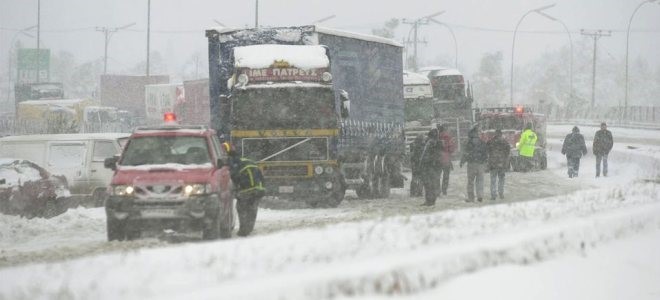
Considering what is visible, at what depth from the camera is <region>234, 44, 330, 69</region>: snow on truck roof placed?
62.9 ft

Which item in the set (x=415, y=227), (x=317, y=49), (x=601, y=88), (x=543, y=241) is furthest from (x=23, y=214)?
(x=601, y=88)

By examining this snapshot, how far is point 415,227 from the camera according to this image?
9.73 metres

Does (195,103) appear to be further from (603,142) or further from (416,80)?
(603,142)

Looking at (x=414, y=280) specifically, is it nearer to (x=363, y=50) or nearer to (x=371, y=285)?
(x=371, y=285)

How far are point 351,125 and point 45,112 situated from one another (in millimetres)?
39671

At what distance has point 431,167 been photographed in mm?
18984

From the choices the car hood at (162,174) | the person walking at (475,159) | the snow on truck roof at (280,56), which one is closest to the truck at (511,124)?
the person walking at (475,159)

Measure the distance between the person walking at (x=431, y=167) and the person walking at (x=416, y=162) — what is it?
0.82 m

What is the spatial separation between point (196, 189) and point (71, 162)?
719 centimetres

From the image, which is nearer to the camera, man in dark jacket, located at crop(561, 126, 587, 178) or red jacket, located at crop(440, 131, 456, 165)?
red jacket, located at crop(440, 131, 456, 165)

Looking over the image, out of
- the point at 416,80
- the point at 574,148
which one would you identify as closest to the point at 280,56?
the point at 574,148

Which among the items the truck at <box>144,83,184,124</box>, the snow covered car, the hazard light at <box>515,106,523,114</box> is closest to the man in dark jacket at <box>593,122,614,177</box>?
the hazard light at <box>515,106,523,114</box>

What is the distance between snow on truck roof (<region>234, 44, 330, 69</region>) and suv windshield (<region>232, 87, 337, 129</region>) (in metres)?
0.53

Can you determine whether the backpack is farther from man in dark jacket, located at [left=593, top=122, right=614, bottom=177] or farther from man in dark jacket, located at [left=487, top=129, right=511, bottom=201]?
man in dark jacket, located at [left=593, top=122, right=614, bottom=177]
